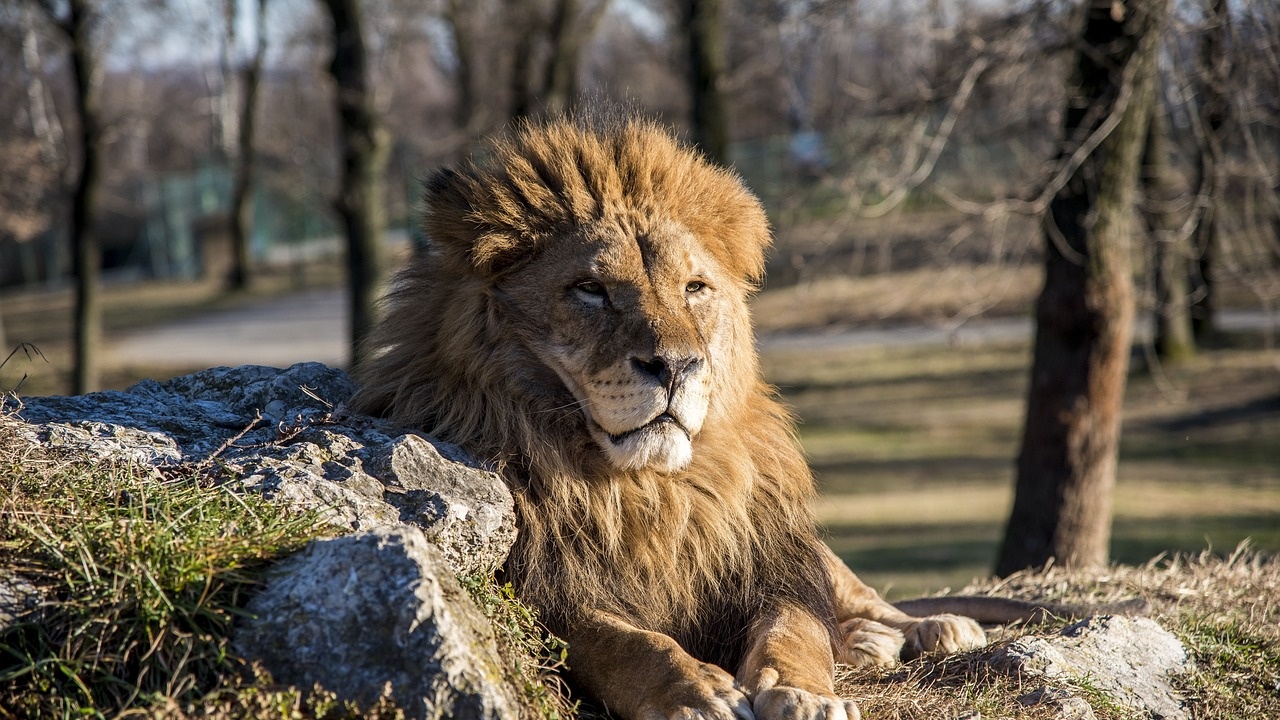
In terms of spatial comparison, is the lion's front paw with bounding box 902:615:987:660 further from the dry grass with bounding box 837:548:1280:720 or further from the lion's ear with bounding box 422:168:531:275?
the lion's ear with bounding box 422:168:531:275

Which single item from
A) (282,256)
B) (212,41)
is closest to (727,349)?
(212,41)

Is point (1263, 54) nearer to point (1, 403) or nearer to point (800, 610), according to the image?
point (800, 610)

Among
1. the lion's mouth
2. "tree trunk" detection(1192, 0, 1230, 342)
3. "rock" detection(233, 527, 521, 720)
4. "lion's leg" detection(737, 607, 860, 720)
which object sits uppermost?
"tree trunk" detection(1192, 0, 1230, 342)

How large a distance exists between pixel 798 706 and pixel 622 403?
104 cm

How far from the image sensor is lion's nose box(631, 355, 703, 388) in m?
3.69

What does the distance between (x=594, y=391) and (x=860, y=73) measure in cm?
1002

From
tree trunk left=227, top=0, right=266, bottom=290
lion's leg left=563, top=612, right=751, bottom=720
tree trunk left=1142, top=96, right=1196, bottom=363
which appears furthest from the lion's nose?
tree trunk left=227, top=0, right=266, bottom=290

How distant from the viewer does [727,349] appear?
4.17 meters

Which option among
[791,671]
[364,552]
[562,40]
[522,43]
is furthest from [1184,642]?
[522,43]

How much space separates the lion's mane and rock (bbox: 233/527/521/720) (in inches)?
33.0

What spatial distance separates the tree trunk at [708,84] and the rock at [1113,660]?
34.7 ft

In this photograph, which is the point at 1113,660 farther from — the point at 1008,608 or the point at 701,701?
the point at 701,701

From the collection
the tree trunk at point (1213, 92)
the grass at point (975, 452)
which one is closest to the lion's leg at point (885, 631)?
the tree trunk at point (1213, 92)

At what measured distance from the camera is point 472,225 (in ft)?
13.5
